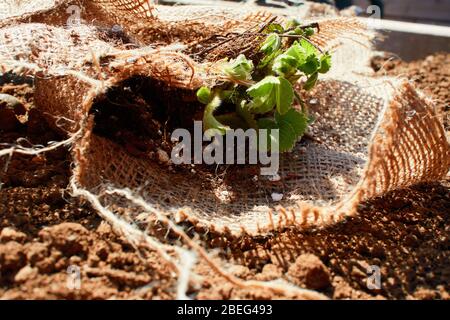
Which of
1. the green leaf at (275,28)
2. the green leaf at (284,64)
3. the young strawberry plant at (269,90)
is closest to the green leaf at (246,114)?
the young strawberry plant at (269,90)

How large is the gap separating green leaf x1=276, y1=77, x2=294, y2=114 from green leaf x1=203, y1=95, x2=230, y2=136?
0.13 m

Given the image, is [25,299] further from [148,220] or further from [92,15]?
[92,15]

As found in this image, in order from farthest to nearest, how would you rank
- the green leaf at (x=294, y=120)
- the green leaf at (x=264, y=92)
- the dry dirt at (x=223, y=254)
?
the green leaf at (x=294, y=120)
the green leaf at (x=264, y=92)
the dry dirt at (x=223, y=254)

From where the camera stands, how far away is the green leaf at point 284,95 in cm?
123

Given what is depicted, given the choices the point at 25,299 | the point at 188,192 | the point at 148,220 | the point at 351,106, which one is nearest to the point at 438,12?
the point at 351,106

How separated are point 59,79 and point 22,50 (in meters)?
0.13

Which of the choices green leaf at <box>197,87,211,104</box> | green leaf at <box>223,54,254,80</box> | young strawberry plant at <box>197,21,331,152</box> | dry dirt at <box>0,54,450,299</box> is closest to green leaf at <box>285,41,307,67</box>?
young strawberry plant at <box>197,21,331,152</box>

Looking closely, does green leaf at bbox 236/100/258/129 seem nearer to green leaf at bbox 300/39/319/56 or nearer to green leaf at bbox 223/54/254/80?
green leaf at bbox 223/54/254/80

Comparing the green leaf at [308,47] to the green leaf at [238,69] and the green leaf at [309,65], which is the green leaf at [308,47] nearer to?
the green leaf at [309,65]

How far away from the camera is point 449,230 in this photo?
1229mm

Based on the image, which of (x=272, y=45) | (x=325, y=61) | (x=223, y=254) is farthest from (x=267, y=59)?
(x=223, y=254)

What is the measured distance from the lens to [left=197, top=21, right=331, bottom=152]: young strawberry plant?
124 centimetres

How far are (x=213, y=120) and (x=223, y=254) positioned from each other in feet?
1.05

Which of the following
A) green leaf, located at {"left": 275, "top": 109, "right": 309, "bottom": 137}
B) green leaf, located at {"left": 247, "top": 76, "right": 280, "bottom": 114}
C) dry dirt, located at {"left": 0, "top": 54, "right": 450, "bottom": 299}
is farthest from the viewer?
green leaf, located at {"left": 275, "top": 109, "right": 309, "bottom": 137}
